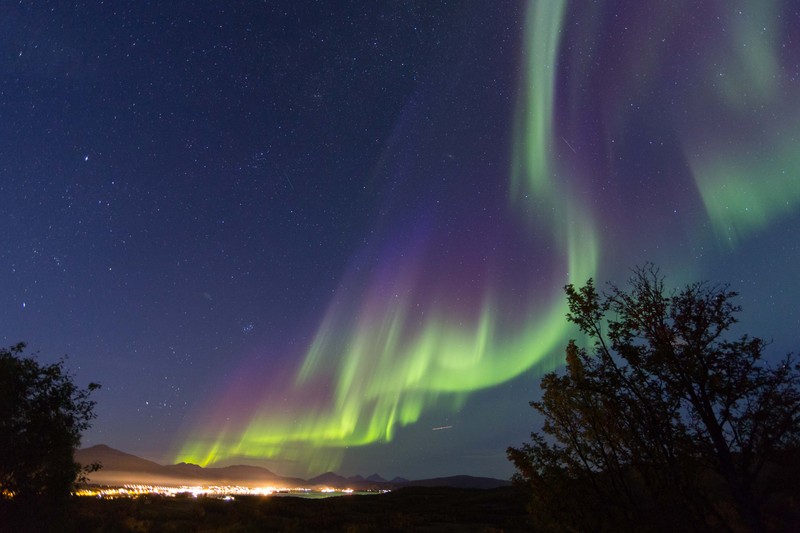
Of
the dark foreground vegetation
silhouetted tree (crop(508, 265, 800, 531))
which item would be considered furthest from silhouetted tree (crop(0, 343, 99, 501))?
silhouetted tree (crop(508, 265, 800, 531))

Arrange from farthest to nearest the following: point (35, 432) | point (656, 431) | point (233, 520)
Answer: point (233, 520) → point (35, 432) → point (656, 431)

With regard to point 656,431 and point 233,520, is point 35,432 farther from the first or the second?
point 656,431

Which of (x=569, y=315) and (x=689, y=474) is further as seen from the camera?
(x=569, y=315)

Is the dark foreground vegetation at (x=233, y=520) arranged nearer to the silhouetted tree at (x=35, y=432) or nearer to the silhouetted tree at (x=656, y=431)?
the silhouetted tree at (x=35, y=432)

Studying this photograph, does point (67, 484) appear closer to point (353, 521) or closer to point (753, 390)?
point (353, 521)

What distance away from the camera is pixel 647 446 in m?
13.4

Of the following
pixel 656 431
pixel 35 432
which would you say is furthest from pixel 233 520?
pixel 656 431

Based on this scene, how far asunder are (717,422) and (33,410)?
113 ft

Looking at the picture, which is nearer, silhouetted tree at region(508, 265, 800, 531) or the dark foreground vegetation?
silhouetted tree at region(508, 265, 800, 531)

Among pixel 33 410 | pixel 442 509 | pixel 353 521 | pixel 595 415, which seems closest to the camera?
pixel 595 415

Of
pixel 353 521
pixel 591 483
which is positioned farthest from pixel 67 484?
pixel 591 483

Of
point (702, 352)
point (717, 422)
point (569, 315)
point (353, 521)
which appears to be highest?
point (569, 315)

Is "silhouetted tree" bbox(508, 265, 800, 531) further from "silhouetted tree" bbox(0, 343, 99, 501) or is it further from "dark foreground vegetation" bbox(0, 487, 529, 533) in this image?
"silhouetted tree" bbox(0, 343, 99, 501)

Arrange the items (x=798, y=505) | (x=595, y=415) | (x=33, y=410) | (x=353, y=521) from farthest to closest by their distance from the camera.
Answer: (x=353, y=521)
(x=33, y=410)
(x=798, y=505)
(x=595, y=415)
